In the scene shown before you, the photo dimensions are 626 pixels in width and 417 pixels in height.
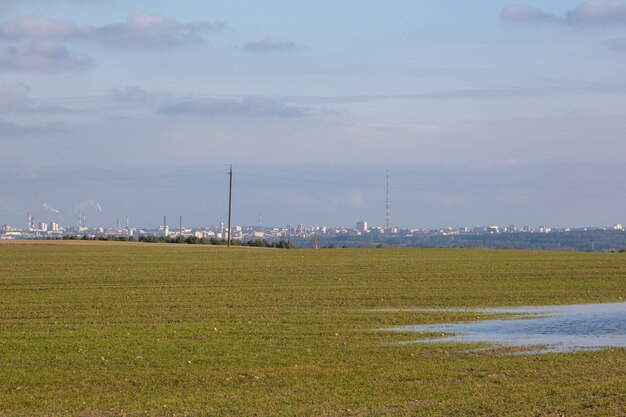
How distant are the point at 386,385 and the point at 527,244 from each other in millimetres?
160928

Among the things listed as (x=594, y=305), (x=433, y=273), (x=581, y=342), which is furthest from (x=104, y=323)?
(x=433, y=273)

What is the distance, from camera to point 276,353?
69.7 ft

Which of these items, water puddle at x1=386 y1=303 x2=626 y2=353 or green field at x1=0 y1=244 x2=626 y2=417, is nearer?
green field at x1=0 y1=244 x2=626 y2=417

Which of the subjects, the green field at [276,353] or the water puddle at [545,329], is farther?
the water puddle at [545,329]

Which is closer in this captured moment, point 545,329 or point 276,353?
point 276,353

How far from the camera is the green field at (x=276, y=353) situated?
15.5m

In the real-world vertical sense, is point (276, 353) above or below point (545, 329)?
below

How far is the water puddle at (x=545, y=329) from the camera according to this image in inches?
898

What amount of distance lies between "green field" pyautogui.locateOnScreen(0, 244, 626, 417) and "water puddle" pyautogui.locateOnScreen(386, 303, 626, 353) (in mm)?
1104

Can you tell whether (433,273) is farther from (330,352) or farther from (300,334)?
(330,352)

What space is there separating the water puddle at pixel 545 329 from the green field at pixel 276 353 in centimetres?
110

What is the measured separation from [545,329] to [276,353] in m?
7.69

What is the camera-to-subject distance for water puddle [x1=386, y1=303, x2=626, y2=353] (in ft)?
74.8

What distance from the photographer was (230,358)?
67.3ft
